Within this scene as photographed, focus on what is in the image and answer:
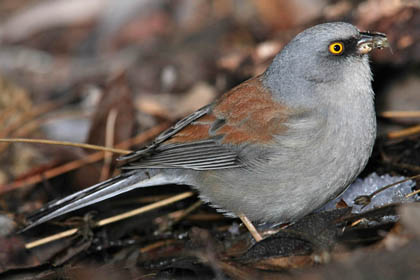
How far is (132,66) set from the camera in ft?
20.7

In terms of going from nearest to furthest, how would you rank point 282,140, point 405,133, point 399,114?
1. point 282,140
2. point 405,133
3. point 399,114

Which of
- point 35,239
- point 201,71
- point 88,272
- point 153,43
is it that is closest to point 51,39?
point 153,43

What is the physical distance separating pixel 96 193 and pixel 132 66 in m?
2.91

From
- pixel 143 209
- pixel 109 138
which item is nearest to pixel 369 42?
pixel 143 209

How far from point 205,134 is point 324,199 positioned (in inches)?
32.3

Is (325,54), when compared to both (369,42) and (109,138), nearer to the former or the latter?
(369,42)

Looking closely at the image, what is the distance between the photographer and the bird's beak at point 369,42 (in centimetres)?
330

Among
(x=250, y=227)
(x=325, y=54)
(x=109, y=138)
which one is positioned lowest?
(x=250, y=227)

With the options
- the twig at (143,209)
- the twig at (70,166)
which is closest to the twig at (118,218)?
the twig at (143,209)

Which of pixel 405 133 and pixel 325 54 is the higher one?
pixel 325 54

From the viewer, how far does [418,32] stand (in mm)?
4438

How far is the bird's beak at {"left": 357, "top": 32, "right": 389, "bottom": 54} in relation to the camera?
10.8 feet

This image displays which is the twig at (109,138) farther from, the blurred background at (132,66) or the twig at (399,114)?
the twig at (399,114)

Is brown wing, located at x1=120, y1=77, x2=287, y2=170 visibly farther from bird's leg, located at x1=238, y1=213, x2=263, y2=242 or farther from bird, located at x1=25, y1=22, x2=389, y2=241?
bird's leg, located at x1=238, y1=213, x2=263, y2=242
